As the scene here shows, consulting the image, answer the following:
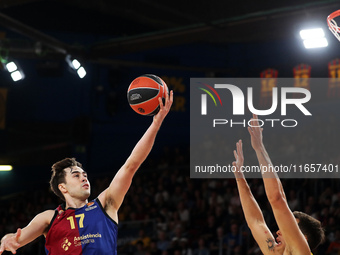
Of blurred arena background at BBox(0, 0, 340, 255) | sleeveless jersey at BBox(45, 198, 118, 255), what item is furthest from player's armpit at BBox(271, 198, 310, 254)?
blurred arena background at BBox(0, 0, 340, 255)

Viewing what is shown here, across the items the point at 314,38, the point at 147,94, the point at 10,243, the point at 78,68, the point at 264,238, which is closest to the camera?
the point at 10,243

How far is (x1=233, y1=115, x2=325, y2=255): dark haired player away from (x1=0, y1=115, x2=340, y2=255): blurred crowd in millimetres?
5708

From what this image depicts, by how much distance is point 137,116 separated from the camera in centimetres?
1852

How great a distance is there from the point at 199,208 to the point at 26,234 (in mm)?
9307

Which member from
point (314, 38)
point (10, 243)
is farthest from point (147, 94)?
point (314, 38)

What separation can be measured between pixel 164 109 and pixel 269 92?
1250cm

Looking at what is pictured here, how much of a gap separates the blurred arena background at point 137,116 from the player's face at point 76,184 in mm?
7275

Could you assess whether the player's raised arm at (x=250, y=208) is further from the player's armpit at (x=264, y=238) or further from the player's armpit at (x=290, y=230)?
the player's armpit at (x=290, y=230)

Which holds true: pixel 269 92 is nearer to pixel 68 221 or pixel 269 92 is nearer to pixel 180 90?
pixel 180 90

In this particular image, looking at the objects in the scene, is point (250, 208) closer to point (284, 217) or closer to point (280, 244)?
point (280, 244)

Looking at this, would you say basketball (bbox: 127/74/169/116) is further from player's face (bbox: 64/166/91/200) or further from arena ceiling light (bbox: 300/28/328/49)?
arena ceiling light (bbox: 300/28/328/49)

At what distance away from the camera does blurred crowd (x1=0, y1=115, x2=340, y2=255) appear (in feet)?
36.2

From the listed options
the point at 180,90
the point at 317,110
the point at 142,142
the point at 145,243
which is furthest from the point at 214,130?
the point at 142,142

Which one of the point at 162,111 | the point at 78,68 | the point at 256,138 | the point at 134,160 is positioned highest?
the point at 78,68
